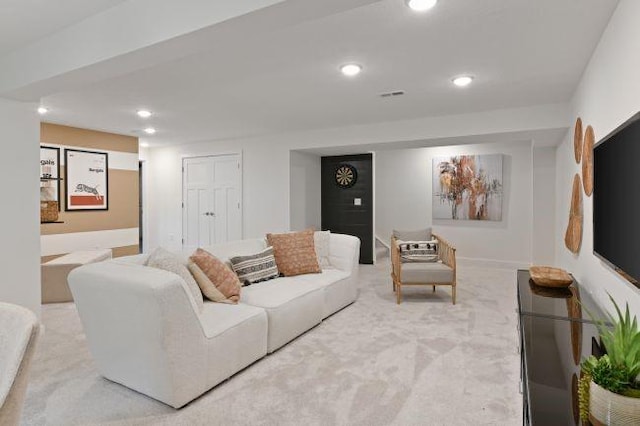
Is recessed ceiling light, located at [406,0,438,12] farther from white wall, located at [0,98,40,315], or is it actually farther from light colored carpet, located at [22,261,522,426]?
white wall, located at [0,98,40,315]

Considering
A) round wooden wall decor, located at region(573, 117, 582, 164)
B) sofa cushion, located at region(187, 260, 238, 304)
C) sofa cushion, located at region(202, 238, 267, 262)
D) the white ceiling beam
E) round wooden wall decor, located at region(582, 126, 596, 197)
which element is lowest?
sofa cushion, located at region(187, 260, 238, 304)

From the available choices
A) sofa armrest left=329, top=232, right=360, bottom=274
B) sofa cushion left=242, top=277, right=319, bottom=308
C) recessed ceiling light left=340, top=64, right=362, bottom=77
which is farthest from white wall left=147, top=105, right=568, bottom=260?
sofa cushion left=242, top=277, right=319, bottom=308

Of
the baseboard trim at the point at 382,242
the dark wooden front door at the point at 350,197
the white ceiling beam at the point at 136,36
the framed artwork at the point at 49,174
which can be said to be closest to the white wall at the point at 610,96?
the white ceiling beam at the point at 136,36

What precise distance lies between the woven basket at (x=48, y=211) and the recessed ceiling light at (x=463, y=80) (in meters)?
5.49

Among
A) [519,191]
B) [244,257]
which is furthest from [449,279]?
[519,191]

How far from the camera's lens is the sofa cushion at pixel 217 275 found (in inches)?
112

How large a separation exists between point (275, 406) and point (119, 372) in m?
1.00

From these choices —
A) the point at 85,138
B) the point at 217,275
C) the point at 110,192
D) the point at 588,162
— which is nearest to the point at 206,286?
the point at 217,275

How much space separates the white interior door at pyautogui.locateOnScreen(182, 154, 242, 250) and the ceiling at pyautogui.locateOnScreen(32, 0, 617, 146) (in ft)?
5.46

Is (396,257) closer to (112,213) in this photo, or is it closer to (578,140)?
(578,140)

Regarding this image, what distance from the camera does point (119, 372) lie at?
2275 mm

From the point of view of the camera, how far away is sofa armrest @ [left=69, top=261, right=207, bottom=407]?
1.96 m

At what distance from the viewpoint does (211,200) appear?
7.02 meters

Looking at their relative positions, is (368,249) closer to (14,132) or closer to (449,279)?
(449,279)
